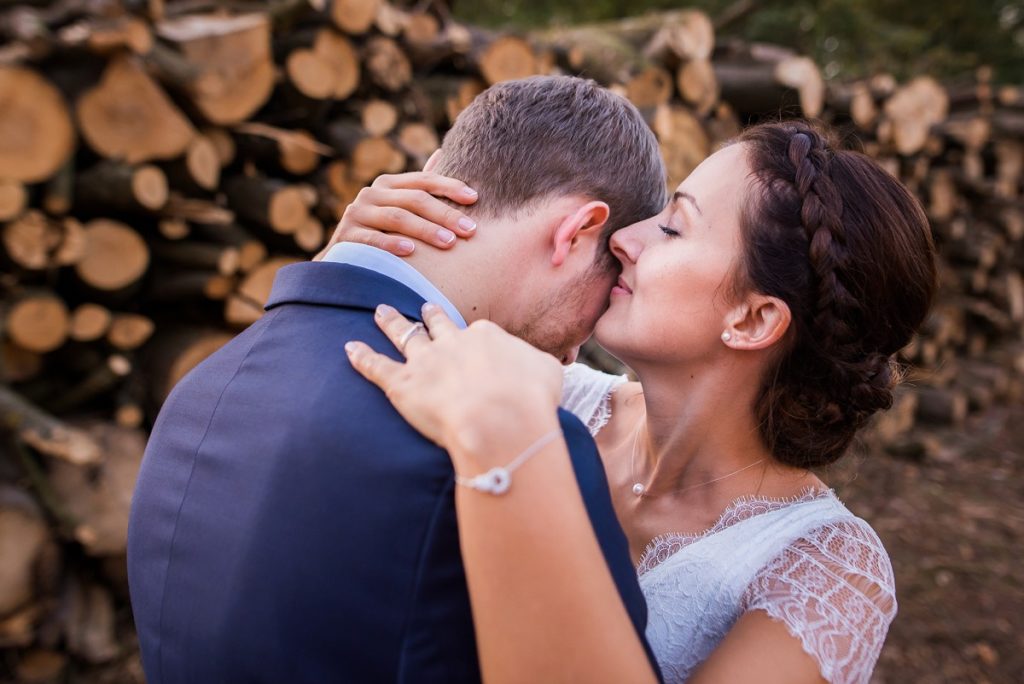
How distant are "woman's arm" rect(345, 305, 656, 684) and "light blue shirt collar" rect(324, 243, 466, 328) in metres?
0.36

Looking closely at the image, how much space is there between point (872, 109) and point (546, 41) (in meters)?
2.39

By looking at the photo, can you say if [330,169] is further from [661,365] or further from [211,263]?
[661,365]

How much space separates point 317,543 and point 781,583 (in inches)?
40.0

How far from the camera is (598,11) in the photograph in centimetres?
1248

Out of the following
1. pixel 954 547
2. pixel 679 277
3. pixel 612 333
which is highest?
pixel 679 277

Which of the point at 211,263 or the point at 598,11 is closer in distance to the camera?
the point at 211,263

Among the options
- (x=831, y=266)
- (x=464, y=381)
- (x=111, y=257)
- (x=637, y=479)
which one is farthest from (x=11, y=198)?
(x=831, y=266)

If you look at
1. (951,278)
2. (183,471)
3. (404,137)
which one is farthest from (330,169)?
(951,278)

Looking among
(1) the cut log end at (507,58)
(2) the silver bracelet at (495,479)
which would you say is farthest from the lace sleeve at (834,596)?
(1) the cut log end at (507,58)

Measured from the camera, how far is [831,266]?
5.50ft

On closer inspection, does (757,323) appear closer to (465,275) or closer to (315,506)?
(465,275)

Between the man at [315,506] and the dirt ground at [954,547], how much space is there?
1.95 metres

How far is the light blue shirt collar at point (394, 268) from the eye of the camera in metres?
1.43

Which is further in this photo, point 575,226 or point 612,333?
point 612,333
